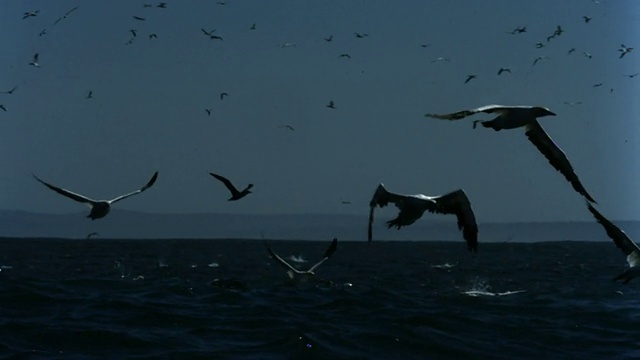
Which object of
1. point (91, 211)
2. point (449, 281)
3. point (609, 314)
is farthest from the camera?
point (449, 281)

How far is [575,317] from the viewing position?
25625 mm

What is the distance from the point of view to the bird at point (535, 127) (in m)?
17.7

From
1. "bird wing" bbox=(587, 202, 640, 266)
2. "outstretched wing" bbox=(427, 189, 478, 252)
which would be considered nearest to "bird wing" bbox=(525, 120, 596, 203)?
"bird wing" bbox=(587, 202, 640, 266)

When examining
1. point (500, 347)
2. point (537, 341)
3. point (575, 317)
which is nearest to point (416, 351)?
point (500, 347)

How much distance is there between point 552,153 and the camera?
62.6 feet

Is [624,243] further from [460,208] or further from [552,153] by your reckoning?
[460,208]

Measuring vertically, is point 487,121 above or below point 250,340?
above

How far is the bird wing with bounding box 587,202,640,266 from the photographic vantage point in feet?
64.0

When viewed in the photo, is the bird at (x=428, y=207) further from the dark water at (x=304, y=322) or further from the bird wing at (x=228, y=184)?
the bird wing at (x=228, y=184)

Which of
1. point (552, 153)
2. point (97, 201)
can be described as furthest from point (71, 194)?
point (552, 153)

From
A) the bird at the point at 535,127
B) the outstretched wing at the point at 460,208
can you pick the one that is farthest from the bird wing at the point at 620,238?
the outstretched wing at the point at 460,208

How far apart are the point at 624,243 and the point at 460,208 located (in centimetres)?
418

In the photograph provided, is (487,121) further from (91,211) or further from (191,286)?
(191,286)

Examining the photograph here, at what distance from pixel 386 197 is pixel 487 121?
2455mm
